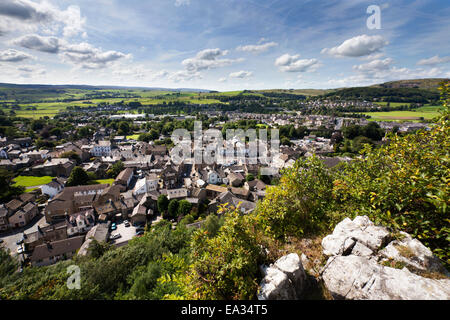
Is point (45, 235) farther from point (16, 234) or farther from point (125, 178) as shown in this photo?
point (125, 178)

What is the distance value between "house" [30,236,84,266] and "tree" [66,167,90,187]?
23.5 metres

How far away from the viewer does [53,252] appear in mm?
24094

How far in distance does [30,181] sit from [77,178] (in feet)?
51.5

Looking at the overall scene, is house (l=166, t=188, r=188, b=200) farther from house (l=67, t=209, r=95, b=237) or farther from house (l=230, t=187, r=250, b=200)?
house (l=67, t=209, r=95, b=237)

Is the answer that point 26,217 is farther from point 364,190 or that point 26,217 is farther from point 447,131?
point 447,131

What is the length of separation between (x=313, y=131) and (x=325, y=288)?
104959 mm

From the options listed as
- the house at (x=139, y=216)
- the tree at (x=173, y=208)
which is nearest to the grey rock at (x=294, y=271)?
the tree at (x=173, y=208)

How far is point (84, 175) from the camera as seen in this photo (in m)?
45.5

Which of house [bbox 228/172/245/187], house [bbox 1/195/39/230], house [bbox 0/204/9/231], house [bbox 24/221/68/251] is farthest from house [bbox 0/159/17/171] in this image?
house [bbox 228/172/245/187]

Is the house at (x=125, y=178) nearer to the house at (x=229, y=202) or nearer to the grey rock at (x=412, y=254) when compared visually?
the house at (x=229, y=202)

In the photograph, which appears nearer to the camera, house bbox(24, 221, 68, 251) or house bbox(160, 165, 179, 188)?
house bbox(24, 221, 68, 251)

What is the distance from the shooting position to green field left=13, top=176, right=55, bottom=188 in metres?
46.3

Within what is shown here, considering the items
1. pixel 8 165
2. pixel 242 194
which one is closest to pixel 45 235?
pixel 242 194
